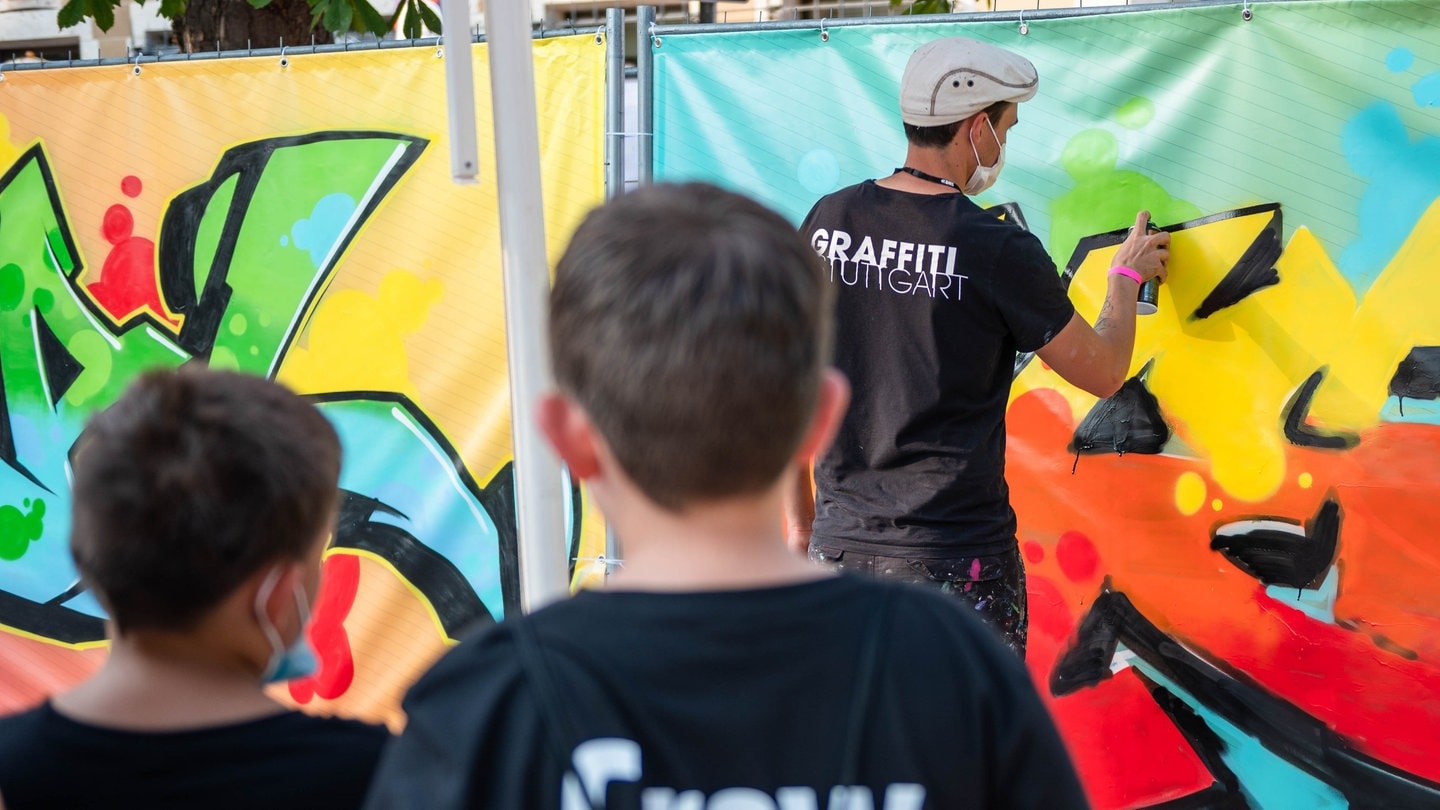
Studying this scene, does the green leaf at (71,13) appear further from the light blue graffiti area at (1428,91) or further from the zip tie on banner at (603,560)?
the light blue graffiti area at (1428,91)

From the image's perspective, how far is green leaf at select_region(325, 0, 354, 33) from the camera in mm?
4301

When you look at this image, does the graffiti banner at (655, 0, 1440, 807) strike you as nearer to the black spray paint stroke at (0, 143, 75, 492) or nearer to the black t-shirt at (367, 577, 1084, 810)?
the black t-shirt at (367, 577, 1084, 810)

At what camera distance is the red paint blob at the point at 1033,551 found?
3406 mm

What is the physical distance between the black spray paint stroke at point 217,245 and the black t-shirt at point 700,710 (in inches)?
129

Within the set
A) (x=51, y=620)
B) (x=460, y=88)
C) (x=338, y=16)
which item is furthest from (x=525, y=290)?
(x=51, y=620)

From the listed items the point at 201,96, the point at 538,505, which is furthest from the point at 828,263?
the point at 201,96

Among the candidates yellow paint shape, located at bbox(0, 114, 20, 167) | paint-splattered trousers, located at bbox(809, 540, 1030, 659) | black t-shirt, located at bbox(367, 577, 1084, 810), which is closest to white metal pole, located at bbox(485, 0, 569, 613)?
paint-splattered trousers, located at bbox(809, 540, 1030, 659)

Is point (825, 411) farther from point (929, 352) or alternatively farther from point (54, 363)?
point (54, 363)

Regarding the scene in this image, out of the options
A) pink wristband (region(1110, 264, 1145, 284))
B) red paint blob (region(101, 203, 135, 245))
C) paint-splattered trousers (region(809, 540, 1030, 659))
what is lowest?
paint-splattered trousers (region(809, 540, 1030, 659))

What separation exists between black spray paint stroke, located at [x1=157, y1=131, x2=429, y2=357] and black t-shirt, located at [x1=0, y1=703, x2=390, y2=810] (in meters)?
2.95

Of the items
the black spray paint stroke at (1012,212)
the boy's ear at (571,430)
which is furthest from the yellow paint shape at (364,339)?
the boy's ear at (571,430)

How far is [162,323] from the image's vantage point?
4.30 metres

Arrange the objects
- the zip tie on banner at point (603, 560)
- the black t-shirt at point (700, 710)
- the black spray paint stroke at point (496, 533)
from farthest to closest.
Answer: the black spray paint stroke at point (496, 533), the zip tie on banner at point (603, 560), the black t-shirt at point (700, 710)

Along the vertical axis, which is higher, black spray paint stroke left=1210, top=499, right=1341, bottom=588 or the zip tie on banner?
black spray paint stroke left=1210, top=499, right=1341, bottom=588
